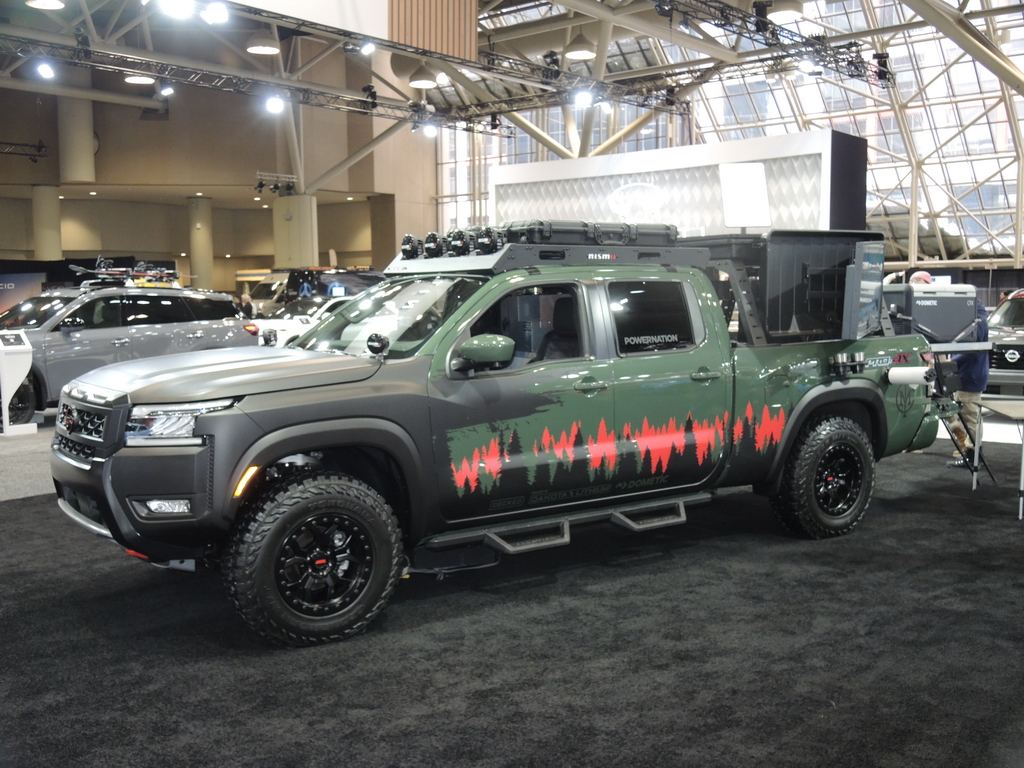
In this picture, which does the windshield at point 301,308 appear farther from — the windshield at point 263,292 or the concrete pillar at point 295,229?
the concrete pillar at point 295,229

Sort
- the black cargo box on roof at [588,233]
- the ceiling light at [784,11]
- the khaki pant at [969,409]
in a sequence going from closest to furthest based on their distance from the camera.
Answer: the black cargo box on roof at [588,233] < the khaki pant at [969,409] < the ceiling light at [784,11]

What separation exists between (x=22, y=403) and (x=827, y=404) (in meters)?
9.24

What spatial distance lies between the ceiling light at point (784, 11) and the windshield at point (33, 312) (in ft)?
49.6

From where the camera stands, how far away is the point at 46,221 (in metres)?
30.2

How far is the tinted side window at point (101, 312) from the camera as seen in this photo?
11.3 meters

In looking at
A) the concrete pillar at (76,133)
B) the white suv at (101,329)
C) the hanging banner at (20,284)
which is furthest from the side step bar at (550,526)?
the concrete pillar at (76,133)

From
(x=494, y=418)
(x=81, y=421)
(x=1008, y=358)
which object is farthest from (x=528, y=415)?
(x=1008, y=358)

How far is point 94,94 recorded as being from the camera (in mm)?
28375

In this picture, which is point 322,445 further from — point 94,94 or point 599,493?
point 94,94

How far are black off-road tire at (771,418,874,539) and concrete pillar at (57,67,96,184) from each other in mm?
28247

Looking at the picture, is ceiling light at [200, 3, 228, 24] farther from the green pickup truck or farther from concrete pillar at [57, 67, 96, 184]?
concrete pillar at [57, 67, 96, 184]

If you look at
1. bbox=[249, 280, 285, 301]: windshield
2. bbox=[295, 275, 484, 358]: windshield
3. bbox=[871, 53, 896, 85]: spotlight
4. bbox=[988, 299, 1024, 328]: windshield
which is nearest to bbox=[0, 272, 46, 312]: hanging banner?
bbox=[249, 280, 285, 301]: windshield

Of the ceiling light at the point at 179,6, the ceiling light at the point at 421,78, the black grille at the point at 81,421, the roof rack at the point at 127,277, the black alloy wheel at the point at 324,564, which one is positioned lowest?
the black alloy wheel at the point at 324,564

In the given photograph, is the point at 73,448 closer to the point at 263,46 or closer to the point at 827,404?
the point at 827,404
